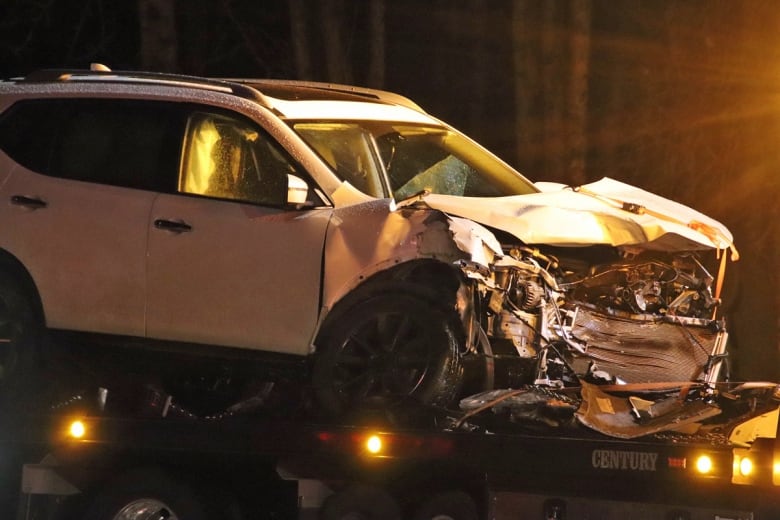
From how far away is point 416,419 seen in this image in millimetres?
7863

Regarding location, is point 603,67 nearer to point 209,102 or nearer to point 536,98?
point 536,98

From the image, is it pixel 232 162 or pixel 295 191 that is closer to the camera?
pixel 295 191

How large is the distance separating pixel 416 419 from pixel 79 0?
55.0 feet

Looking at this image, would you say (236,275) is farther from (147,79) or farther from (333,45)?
(333,45)

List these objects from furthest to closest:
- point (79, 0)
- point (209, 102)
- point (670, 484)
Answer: point (79, 0) → point (209, 102) → point (670, 484)

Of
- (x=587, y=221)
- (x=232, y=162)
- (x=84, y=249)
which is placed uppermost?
(x=232, y=162)

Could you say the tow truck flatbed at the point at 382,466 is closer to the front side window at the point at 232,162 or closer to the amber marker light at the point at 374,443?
the amber marker light at the point at 374,443

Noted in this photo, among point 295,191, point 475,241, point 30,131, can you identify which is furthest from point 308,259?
point 30,131

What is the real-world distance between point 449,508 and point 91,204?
2395 mm

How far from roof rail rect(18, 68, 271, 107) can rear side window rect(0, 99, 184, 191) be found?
8.0 inches

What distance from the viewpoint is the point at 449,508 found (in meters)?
7.84

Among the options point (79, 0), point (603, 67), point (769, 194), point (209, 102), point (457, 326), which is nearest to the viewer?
point (457, 326)

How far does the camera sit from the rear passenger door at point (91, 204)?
27.1 feet

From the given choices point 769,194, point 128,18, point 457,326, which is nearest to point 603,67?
point 769,194
